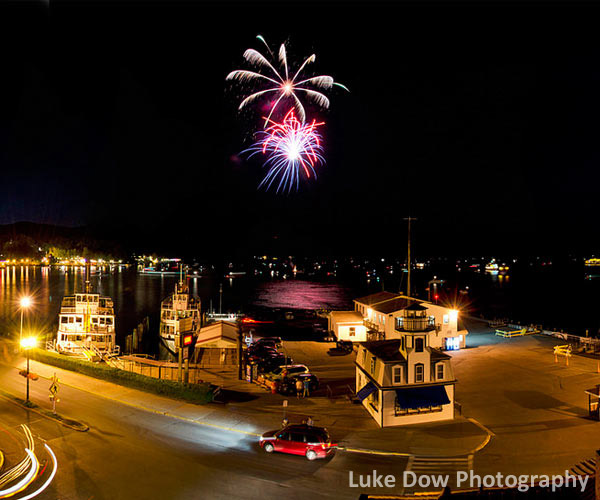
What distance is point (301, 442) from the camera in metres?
14.6

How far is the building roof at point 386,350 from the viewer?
61.8ft

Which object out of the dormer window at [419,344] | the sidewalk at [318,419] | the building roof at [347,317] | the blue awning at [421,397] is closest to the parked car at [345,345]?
the building roof at [347,317]

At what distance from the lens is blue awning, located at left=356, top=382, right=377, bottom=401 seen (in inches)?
742

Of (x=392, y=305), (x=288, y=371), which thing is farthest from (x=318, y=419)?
(x=392, y=305)

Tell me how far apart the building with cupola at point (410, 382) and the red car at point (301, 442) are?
13.7ft

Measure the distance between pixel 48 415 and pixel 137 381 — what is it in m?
4.57

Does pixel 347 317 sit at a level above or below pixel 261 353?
above

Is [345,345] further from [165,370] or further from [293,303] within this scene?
[293,303]

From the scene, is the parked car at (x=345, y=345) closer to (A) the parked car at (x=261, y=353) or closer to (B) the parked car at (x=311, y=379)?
(A) the parked car at (x=261, y=353)

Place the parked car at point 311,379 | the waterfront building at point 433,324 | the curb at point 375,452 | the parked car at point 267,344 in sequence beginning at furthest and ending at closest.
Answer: the parked car at point 267,344 < the waterfront building at point 433,324 < the parked car at point 311,379 < the curb at point 375,452

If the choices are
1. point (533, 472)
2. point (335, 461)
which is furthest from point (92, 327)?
point (533, 472)

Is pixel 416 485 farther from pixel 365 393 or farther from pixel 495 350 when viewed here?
pixel 495 350

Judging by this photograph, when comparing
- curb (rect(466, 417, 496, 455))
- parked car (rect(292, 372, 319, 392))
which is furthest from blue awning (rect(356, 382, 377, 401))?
curb (rect(466, 417, 496, 455))

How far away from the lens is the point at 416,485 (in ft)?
43.2
